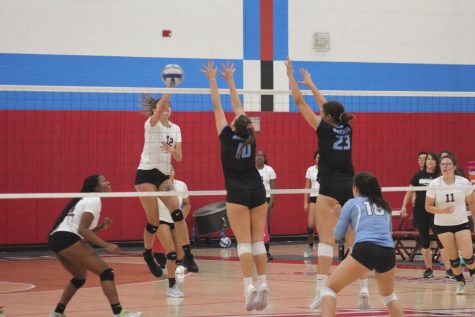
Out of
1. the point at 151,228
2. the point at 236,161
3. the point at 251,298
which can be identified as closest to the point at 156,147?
the point at 151,228

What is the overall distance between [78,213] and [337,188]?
2961 millimetres

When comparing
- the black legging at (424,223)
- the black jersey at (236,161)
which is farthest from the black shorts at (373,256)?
the black legging at (424,223)

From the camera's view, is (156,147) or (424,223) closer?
(156,147)

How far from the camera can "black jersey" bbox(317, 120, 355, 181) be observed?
11.6 m

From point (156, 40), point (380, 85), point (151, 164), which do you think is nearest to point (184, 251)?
point (151, 164)

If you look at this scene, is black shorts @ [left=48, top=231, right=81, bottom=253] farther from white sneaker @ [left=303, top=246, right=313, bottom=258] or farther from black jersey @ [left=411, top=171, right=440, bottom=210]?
white sneaker @ [left=303, top=246, right=313, bottom=258]

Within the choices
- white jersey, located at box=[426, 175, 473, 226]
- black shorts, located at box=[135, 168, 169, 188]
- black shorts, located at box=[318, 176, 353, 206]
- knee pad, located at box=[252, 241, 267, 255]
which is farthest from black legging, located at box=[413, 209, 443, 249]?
knee pad, located at box=[252, 241, 267, 255]

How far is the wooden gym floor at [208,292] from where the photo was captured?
12352 mm

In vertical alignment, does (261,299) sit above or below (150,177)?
below

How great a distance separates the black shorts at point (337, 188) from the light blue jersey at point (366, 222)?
137cm

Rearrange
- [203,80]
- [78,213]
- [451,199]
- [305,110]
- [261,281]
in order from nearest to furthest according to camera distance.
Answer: [78,213] < [261,281] < [305,110] < [451,199] < [203,80]

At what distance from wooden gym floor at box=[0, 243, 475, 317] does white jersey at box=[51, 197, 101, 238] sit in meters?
1.35

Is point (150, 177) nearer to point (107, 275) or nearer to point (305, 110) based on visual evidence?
point (107, 275)

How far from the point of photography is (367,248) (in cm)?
978
